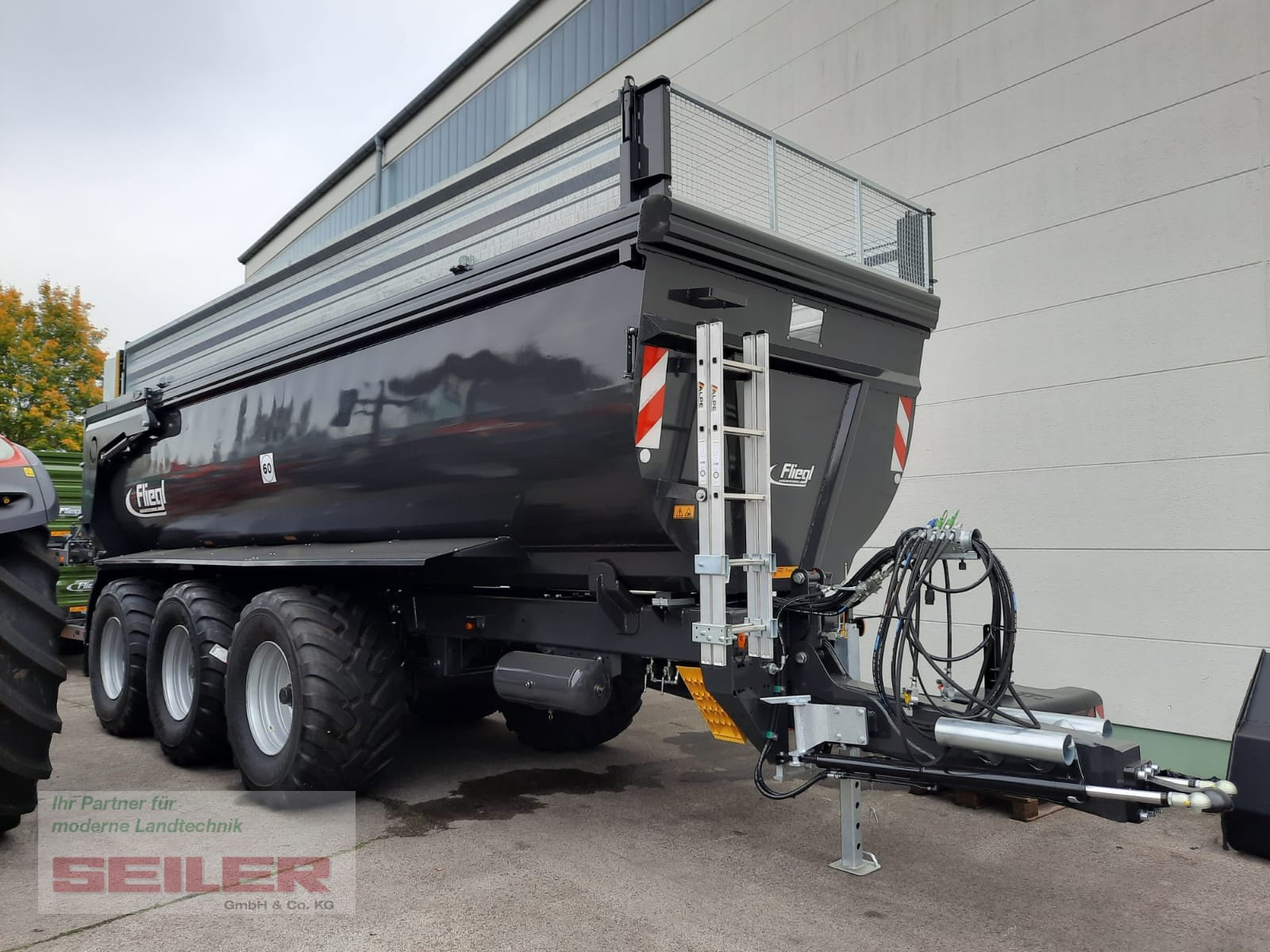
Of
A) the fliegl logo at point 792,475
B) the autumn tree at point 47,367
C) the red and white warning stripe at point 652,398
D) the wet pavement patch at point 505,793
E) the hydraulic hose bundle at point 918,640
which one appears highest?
the autumn tree at point 47,367

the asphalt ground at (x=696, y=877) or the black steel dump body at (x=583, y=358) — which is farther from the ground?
the black steel dump body at (x=583, y=358)

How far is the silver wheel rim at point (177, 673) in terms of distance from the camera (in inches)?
244

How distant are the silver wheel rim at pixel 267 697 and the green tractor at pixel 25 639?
1.25m

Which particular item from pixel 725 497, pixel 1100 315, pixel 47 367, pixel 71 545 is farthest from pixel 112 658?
pixel 47 367

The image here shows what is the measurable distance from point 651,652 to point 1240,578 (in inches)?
138

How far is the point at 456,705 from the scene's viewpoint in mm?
6730

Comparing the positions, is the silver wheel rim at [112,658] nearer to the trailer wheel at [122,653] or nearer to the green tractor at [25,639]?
the trailer wheel at [122,653]

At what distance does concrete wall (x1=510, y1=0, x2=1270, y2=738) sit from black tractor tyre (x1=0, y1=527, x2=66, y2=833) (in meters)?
5.52

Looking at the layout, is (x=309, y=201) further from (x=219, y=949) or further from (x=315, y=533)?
(x=219, y=949)

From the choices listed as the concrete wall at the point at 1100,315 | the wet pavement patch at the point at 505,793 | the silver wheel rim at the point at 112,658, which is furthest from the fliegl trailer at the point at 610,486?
the concrete wall at the point at 1100,315

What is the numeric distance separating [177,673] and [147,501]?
166 cm

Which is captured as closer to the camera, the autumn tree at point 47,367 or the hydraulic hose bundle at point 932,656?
the hydraulic hose bundle at point 932,656

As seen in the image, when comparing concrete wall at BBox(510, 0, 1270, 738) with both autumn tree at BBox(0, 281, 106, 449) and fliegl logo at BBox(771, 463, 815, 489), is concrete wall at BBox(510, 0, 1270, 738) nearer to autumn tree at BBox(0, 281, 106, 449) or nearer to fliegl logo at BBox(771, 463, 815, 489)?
fliegl logo at BBox(771, 463, 815, 489)

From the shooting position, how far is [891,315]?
4.73m
